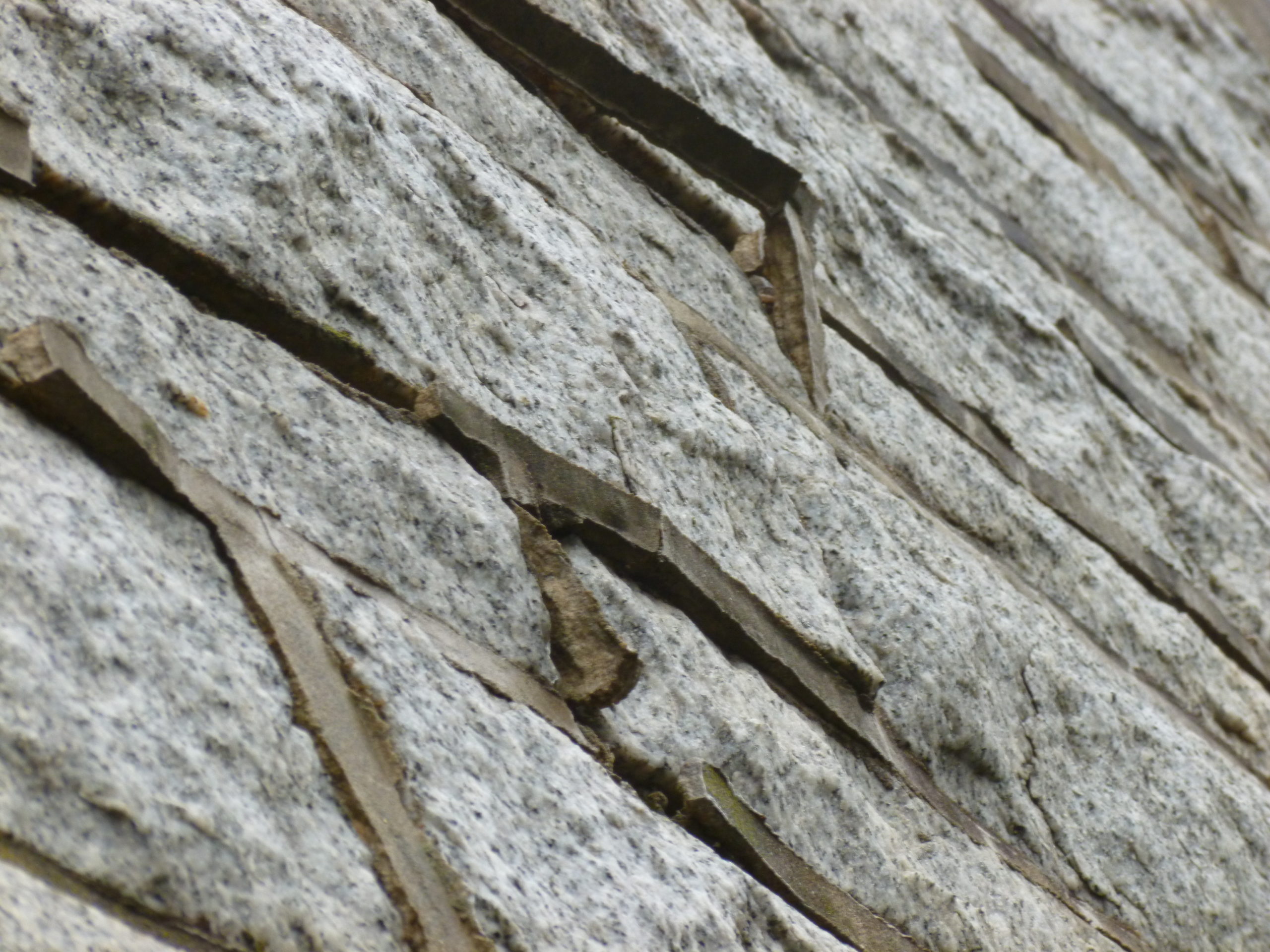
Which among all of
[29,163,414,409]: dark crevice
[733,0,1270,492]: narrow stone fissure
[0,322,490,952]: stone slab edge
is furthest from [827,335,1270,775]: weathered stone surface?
[0,322,490,952]: stone slab edge

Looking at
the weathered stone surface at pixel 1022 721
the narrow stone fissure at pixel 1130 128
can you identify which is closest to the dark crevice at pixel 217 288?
the weathered stone surface at pixel 1022 721

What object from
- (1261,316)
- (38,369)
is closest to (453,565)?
(38,369)

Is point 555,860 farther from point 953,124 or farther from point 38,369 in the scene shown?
point 953,124

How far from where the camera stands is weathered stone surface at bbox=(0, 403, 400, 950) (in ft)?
2.30

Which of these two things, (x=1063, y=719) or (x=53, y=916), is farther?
(x=1063, y=719)

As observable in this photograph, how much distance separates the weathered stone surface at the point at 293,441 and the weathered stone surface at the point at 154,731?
71 mm

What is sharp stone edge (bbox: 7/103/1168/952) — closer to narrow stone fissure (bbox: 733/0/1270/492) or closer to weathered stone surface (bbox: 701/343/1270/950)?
weathered stone surface (bbox: 701/343/1270/950)

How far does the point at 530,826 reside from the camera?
0.94 meters

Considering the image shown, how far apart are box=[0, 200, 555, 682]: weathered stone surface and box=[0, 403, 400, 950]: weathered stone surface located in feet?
0.23

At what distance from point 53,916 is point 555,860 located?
0.36m

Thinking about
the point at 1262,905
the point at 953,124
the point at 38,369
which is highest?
the point at 953,124

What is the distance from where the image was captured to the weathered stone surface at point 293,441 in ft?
2.94

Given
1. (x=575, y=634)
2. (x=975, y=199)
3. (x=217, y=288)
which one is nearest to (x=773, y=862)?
(x=575, y=634)

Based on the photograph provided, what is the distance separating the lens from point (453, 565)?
41.1 inches
